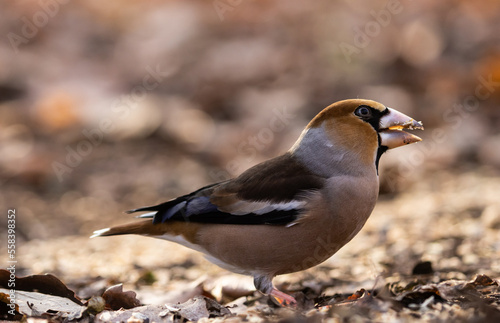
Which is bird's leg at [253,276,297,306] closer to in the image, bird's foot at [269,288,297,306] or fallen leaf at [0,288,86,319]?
bird's foot at [269,288,297,306]

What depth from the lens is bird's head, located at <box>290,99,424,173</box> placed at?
144 inches

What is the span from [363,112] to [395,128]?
0.65ft

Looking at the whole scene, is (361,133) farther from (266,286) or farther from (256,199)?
(266,286)

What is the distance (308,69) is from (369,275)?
224 inches

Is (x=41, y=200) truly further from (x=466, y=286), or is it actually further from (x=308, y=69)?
(x=466, y=286)

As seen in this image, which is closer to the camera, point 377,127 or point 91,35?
point 377,127

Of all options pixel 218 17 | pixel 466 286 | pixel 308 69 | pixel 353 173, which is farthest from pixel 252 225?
pixel 218 17

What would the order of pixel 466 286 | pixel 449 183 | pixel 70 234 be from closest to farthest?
pixel 466 286 → pixel 70 234 → pixel 449 183

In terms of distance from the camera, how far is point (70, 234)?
20.1ft

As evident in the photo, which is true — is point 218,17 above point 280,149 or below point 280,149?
above

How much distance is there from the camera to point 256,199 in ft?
12.2

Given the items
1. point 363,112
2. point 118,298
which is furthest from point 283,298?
point 363,112

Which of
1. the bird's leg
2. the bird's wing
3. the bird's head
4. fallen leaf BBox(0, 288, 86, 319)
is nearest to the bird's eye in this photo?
the bird's head

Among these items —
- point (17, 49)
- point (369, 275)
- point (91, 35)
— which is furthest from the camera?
point (91, 35)
